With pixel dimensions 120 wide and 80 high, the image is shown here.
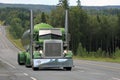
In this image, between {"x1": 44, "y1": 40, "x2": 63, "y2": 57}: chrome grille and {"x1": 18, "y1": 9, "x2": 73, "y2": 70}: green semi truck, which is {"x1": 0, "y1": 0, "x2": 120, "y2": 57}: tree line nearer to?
{"x1": 18, "y1": 9, "x2": 73, "y2": 70}: green semi truck

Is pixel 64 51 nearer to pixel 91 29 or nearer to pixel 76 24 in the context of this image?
pixel 76 24

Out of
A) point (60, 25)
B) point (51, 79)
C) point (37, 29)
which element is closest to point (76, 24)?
point (60, 25)

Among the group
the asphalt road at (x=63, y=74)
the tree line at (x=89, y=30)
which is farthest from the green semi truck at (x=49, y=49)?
the tree line at (x=89, y=30)

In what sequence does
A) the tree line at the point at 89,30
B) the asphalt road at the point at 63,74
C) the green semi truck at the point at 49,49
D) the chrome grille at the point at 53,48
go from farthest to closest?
the tree line at the point at 89,30
the chrome grille at the point at 53,48
the green semi truck at the point at 49,49
the asphalt road at the point at 63,74

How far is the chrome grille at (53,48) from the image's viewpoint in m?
36.0

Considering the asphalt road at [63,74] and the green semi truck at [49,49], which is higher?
the green semi truck at [49,49]

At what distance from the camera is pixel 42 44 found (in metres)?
36.9

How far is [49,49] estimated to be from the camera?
36.2 meters

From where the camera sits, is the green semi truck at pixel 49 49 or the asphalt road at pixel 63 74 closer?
the asphalt road at pixel 63 74

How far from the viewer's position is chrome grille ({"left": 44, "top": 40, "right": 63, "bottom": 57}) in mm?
36031

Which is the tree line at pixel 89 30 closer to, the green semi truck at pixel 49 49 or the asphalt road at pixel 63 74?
the green semi truck at pixel 49 49

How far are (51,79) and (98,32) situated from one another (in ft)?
511

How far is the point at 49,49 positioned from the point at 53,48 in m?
0.29

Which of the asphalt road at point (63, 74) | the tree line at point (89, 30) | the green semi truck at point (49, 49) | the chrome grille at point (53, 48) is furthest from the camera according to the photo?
the tree line at point (89, 30)
